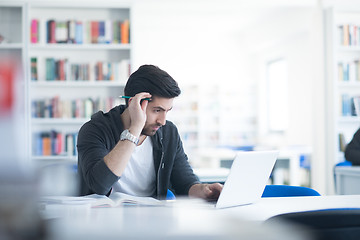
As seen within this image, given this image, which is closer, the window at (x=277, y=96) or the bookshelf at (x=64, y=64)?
the bookshelf at (x=64, y=64)

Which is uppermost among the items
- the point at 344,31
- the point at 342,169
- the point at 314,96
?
the point at 344,31

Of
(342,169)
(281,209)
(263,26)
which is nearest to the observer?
(281,209)

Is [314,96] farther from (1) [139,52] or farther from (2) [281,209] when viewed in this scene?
(1) [139,52]

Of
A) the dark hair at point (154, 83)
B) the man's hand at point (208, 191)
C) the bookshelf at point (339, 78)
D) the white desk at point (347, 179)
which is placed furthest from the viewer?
the bookshelf at point (339, 78)

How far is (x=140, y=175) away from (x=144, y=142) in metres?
0.17

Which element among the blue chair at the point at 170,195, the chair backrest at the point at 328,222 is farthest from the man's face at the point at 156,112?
the chair backrest at the point at 328,222

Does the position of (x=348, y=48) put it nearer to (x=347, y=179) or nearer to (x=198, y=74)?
(x=347, y=179)

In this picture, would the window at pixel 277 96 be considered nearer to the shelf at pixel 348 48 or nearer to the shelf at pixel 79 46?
the shelf at pixel 348 48

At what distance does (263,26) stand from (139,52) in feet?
9.10

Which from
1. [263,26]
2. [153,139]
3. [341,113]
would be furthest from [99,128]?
[263,26]

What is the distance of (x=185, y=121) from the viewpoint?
1017 cm

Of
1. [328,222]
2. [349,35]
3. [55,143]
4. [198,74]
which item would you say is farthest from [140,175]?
[198,74]

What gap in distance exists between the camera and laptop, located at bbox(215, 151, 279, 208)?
143 centimetres

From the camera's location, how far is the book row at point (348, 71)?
18.1ft
